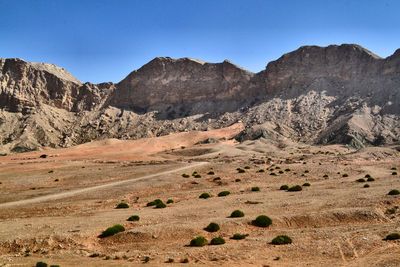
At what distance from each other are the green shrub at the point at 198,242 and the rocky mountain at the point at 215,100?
7352 centimetres

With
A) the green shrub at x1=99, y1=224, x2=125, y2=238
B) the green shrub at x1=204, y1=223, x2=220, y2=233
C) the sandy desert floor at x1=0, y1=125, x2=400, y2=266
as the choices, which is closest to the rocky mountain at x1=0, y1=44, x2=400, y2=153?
the sandy desert floor at x1=0, y1=125, x2=400, y2=266

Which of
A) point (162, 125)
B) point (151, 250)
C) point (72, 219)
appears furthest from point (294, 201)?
point (162, 125)

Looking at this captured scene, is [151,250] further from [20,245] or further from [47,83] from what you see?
[47,83]

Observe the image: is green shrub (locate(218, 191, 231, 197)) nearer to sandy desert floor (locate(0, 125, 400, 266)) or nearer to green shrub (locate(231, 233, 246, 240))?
sandy desert floor (locate(0, 125, 400, 266))

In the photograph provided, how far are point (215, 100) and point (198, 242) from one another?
11501cm

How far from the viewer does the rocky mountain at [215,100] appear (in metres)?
96.7

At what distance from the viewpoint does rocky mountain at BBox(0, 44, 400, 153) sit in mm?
96688

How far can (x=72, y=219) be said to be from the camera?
2236 centimetres

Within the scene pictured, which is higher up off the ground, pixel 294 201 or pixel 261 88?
pixel 261 88

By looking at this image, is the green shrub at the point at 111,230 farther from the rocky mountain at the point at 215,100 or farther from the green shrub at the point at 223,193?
the rocky mountain at the point at 215,100

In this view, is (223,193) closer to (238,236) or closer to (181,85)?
(238,236)

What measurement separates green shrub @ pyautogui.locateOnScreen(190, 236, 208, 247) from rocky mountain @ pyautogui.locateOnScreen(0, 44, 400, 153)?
73519mm

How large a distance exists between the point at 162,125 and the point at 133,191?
8887 centimetres

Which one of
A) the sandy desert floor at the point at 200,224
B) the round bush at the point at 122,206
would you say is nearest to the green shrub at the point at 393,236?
the sandy desert floor at the point at 200,224
